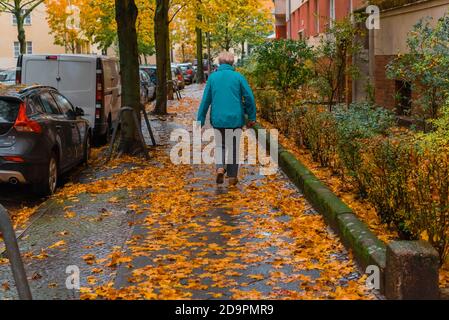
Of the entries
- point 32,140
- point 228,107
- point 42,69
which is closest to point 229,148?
point 228,107

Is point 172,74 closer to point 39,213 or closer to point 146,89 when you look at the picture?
point 146,89

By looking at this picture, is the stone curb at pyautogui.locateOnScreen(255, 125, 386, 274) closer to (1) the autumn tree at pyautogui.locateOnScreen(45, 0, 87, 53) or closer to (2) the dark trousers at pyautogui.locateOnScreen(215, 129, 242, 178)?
(2) the dark trousers at pyautogui.locateOnScreen(215, 129, 242, 178)

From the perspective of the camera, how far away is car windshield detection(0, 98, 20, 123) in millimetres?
9558

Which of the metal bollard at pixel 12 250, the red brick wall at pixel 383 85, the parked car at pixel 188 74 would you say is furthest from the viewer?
the parked car at pixel 188 74

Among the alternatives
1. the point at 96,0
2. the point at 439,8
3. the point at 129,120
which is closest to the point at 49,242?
the point at 129,120

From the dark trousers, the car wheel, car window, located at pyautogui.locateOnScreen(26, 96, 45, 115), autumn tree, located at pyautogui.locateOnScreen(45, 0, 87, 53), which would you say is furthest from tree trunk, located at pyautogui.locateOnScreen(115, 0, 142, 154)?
autumn tree, located at pyautogui.locateOnScreen(45, 0, 87, 53)

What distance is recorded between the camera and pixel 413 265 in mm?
5043

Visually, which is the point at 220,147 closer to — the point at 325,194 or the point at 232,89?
the point at 232,89

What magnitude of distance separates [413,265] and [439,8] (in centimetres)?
873

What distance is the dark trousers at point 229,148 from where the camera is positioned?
996cm

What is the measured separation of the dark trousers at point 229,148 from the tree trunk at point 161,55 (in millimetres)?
13129

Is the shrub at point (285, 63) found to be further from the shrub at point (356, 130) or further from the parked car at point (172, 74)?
the parked car at point (172, 74)

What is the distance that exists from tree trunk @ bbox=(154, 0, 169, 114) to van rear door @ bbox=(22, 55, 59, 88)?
772 centimetres

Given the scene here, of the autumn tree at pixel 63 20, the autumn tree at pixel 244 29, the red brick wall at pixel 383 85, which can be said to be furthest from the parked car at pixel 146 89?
the autumn tree at pixel 244 29
